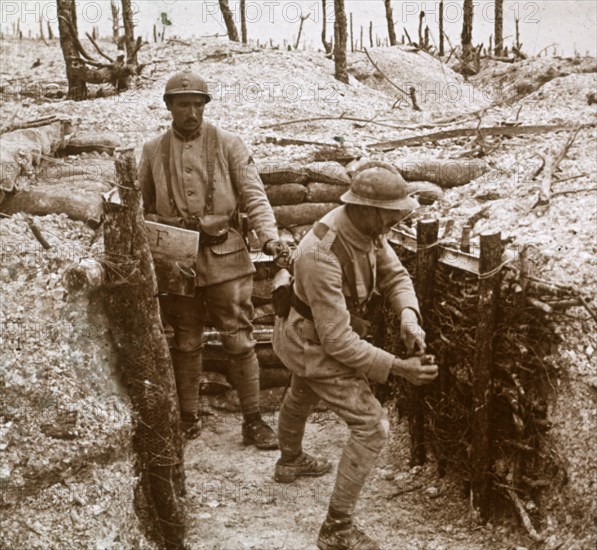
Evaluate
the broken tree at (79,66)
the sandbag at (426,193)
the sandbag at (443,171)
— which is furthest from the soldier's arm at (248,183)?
the broken tree at (79,66)

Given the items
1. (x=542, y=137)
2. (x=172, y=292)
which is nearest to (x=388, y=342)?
(x=172, y=292)

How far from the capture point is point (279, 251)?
4.10 m

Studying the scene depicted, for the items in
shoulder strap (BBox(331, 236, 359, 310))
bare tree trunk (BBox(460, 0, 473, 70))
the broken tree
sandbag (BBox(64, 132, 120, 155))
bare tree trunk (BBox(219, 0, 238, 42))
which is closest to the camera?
shoulder strap (BBox(331, 236, 359, 310))

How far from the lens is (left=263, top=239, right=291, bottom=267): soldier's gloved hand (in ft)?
13.2

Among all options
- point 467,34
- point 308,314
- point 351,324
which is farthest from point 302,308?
point 467,34

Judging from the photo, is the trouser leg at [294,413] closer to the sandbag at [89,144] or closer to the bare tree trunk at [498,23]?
the sandbag at [89,144]

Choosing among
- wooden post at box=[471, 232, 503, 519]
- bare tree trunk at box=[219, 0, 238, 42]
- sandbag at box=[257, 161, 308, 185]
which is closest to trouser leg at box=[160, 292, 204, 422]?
sandbag at box=[257, 161, 308, 185]

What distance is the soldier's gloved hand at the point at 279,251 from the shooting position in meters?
4.03

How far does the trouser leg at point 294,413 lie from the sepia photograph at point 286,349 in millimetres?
13

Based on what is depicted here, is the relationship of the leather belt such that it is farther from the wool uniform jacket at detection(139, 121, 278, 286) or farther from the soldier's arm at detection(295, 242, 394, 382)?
the wool uniform jacket at detection(139, 121, 278, 286)

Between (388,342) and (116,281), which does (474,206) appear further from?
(116,281)

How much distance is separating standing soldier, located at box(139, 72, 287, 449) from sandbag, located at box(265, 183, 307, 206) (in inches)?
53.3

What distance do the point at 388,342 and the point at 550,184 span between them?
1601mm

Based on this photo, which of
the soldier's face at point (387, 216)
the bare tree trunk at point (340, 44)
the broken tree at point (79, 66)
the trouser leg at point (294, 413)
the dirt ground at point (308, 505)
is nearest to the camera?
the soldier's face at point (387, 216)
